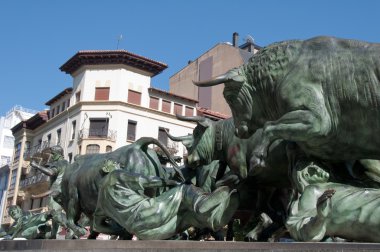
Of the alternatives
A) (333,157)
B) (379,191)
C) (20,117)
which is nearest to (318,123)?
(333,157)

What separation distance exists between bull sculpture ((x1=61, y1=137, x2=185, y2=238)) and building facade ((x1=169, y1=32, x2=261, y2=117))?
37790mm

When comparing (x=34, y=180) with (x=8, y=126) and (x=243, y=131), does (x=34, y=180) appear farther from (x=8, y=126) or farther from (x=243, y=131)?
(x=243, y=131)

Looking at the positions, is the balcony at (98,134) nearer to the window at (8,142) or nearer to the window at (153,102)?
the window at (153,102)

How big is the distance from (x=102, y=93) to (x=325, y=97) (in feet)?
128

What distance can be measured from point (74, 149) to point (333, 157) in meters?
39.1

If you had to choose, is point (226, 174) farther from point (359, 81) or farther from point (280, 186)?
point (359, 81)

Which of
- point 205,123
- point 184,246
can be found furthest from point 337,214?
point 205,123

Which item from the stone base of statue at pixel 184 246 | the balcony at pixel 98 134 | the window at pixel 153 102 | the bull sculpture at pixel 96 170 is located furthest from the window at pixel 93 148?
Answer: the stone base of statue at pixel 184 246

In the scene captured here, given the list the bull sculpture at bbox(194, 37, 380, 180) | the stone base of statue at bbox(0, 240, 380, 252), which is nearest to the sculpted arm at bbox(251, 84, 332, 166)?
the bull sculpture at bbox(194, 37, 380, 180)

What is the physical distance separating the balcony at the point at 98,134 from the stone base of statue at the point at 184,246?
3392cm

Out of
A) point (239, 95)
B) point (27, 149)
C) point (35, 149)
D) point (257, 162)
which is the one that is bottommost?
point (257, 162)

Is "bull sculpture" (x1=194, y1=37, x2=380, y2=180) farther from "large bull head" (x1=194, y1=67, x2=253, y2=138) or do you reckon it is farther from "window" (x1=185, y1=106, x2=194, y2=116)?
"window" (x1=185, y1=106, x2=194, y2=116)

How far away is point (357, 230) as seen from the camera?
3521 mm

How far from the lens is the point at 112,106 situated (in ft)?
135
